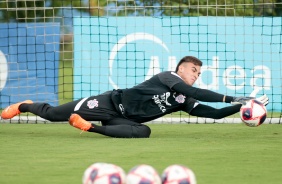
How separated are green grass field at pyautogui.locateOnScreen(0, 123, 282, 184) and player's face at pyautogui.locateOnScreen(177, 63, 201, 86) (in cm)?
83

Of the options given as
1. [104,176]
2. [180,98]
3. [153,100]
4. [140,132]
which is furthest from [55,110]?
[104,176]

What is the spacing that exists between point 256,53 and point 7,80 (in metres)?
5.26

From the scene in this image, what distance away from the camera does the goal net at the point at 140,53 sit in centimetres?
1758

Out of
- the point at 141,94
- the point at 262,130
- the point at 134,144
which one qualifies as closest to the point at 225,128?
the point at 262,130

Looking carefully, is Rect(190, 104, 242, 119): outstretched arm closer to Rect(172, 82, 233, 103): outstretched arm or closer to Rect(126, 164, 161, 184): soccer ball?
Rect(172, 82, 233, 103): outstretched arm

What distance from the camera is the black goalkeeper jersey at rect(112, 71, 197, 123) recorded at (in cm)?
1198

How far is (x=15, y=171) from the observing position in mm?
8516

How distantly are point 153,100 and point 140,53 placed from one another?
597cm

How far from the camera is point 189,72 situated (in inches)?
476

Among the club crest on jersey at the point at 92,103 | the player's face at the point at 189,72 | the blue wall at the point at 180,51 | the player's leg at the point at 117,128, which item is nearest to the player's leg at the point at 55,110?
the club crest on jersey at the point at 92,103

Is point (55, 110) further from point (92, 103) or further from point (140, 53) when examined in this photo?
point (140, 53)

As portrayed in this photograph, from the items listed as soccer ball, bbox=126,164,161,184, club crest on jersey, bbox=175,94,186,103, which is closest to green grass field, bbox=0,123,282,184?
club crest on jersey, bbox=175,94,186,103

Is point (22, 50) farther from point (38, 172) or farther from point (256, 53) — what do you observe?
point (38, 172)

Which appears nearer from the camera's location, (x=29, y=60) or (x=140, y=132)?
(x=140, y=132)
